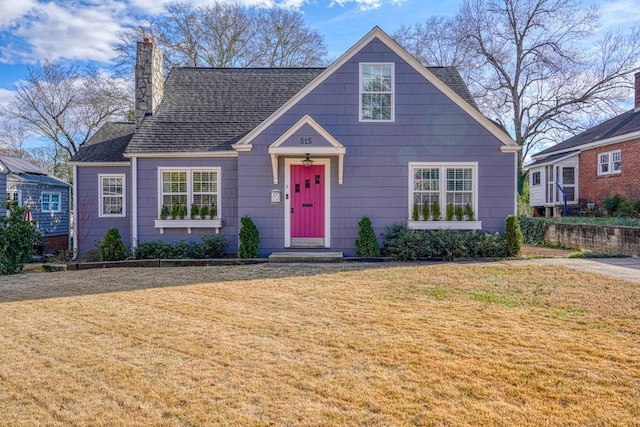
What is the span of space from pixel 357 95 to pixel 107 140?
8.44 metres

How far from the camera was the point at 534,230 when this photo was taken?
15.5 metres

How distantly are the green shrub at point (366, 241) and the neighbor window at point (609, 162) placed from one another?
1365 centimetres

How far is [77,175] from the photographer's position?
41.1 ft

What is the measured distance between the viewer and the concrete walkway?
26.0ft

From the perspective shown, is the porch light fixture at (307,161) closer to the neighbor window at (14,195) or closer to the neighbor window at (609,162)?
the neighbor window at (14,195)

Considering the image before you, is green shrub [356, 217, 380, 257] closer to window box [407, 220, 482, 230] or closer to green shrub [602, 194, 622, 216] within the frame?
window box [407, 220, 482, 230]

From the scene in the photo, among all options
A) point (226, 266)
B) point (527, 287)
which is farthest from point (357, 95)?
point (527, 287)

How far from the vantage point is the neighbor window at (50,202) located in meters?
17.3

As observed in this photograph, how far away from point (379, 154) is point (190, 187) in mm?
5270

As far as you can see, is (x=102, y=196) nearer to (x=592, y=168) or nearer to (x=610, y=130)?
(x=592, y=168)

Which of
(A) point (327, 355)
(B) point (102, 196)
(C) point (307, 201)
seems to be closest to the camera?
(A) point (327, 355)

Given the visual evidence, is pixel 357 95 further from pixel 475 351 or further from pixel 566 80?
pixel 566 80

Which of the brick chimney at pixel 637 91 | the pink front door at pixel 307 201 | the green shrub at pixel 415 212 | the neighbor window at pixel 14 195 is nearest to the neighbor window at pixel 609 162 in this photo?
the brick chimney at pixel 637 91

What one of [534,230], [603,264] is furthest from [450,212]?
[534,230]
